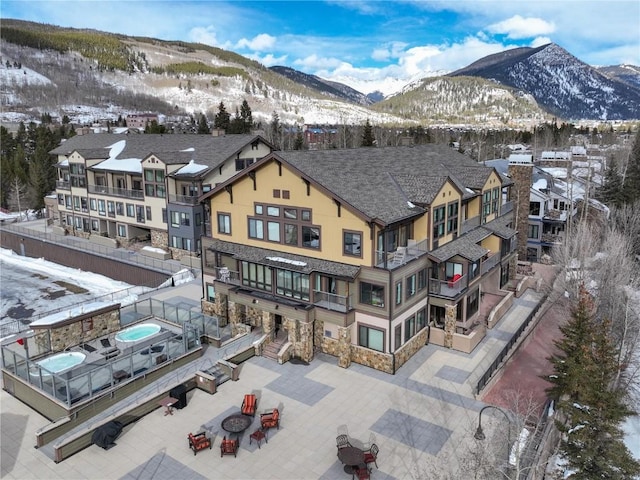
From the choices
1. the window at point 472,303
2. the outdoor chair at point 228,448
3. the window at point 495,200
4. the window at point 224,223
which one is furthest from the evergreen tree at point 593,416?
the window at point 224,223

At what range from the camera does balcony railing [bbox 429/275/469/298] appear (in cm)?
2653

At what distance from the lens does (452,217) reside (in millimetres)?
28172

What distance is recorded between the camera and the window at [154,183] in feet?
145

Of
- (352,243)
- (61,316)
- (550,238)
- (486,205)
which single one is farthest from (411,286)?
(550,238)

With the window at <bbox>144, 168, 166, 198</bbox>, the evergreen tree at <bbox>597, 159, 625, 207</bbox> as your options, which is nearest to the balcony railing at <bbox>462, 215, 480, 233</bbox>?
the evergreen tree at <bbox>597, 159, 625, 207</bbox>

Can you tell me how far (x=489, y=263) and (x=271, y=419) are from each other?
18112mm

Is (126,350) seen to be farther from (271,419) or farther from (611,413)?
(611,413)

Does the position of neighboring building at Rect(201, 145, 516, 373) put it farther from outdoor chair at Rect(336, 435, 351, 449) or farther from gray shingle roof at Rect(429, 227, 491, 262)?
outdoor chair at Rect(336, 435, 351, 449)

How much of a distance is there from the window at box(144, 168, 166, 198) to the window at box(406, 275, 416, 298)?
2803 centimetres

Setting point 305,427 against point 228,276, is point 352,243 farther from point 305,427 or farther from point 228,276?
point 305,427

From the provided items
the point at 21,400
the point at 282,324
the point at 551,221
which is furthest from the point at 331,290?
the point at 551,221

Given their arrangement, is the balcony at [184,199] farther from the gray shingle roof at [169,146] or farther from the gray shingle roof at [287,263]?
the gray shingle roof at [287,263]

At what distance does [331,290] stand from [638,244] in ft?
102

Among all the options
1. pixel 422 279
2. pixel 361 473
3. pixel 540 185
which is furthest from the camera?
pixel 540 185
